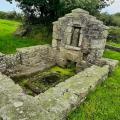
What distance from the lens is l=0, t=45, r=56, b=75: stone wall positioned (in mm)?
12977

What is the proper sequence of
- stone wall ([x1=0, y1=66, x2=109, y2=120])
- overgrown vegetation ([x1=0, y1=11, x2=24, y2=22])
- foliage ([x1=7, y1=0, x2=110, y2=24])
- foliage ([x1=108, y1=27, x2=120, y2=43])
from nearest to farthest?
1. stone wall ([x1=0, y1=66, x2=109, y2=120])
2. foliage ([x1=7, y1=0, x2=110, y2=24])
3. foliage ([x1=108, y1=27, x2=120, y2=43])
4. overgrown vegetation ([x1=0, y1=11, x2=24, y2=22])

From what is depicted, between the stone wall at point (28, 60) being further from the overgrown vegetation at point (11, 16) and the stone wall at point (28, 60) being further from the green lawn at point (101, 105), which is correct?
the overgrown vegetation at point (11, 16)

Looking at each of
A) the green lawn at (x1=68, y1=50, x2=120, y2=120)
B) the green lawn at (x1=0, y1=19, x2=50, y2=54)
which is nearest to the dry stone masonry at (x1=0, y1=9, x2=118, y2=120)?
the green lawn at (x1=68, y1=50, x2=120, y2=120)

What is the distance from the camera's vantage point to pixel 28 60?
14273 mm

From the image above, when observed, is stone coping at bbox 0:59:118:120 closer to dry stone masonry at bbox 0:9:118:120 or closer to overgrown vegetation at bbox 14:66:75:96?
dry stone masonry at bbox 0:9:118:120

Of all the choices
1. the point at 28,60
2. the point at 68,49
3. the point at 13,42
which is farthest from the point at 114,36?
the point at 28,60

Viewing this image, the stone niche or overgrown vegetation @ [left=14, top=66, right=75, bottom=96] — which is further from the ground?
the stone niche

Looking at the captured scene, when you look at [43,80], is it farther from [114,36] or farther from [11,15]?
[11,15]

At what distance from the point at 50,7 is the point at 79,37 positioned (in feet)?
13.0

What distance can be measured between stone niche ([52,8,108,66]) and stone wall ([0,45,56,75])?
2.28 ft

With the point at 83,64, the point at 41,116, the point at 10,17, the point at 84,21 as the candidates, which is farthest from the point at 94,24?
the point at 10,17

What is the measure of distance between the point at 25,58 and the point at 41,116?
8598 millimetres

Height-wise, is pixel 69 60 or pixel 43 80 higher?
pixel 69 60

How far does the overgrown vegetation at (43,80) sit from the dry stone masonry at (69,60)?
20.1 inches
